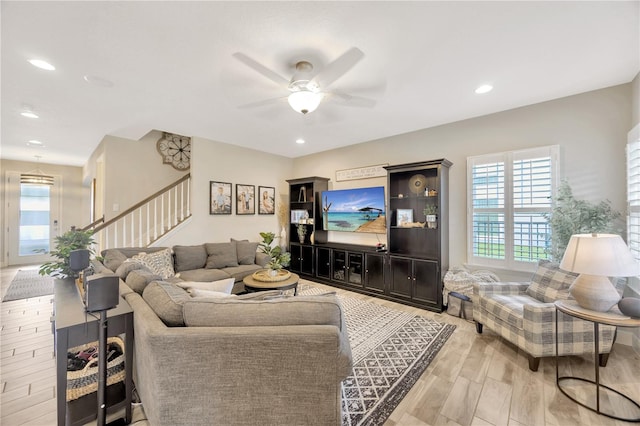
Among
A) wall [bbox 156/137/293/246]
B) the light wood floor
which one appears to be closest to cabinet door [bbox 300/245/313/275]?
wall [bbox 156/137/293/246]

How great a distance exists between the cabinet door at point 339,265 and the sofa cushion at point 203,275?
2014 mm

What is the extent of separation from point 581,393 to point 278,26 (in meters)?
3.65

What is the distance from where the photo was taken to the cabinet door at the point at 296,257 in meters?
5.58

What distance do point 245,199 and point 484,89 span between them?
441 cm

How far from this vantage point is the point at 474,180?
3699mm

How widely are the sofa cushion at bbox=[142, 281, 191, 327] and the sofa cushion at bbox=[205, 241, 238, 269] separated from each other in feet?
8.07

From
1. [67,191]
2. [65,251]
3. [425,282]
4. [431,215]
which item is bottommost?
[425,282]

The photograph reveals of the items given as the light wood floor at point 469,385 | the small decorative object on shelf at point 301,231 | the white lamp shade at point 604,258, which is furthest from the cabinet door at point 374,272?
the white lamp shade at point 604,258

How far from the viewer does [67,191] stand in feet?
24.0

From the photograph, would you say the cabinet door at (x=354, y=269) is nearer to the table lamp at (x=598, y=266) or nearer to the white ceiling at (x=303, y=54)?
the white ceiling at (x=303, y=54)

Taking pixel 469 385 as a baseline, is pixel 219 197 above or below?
above

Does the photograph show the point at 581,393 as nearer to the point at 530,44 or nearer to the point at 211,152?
the point at 530,44

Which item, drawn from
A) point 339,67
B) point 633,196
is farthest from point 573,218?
point 339,67

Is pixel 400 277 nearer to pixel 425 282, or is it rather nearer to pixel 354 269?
pixel 425 282
